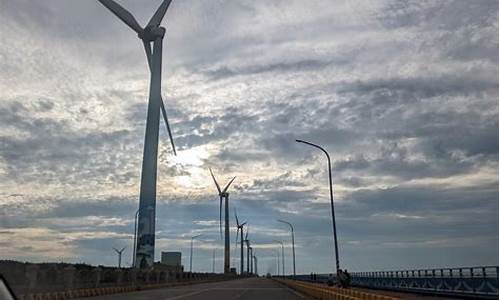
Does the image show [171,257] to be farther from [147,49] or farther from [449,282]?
[449,282]

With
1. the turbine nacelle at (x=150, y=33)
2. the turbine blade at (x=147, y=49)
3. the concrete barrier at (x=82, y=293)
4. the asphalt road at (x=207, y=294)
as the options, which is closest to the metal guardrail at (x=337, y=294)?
Answer: the asphalt road at (x=207, y=294)

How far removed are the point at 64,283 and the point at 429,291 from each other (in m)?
29.7

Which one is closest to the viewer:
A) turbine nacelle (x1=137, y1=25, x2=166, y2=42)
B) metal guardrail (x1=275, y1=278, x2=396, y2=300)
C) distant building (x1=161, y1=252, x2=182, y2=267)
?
metal guardrail (x1=275, y1=278, x2=396, y2=300)

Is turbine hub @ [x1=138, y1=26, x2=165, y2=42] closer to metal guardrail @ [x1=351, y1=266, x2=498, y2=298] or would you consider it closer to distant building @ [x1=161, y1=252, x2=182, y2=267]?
metal guardrail @ [x1=351, y1=266, x2=498, y2=298]

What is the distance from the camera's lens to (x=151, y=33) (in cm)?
7388

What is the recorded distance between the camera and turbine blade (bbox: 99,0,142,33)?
6731 centimetres

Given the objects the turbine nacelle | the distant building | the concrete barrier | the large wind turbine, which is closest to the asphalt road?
the concrete barrier

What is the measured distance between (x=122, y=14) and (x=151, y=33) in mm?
5680

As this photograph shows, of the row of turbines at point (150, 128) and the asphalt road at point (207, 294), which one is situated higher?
the row of turbines at point (150, 128)

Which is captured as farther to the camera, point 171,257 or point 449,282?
point 171,257

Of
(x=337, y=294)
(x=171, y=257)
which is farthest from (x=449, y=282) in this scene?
(x=171, y=257)

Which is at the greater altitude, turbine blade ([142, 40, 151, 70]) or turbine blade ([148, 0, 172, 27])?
turbine blade ([148, 0, 172, 27])

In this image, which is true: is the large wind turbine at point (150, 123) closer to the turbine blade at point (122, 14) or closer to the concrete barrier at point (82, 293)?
the turbine blade at point (122, 14)

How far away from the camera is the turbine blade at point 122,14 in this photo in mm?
67312
